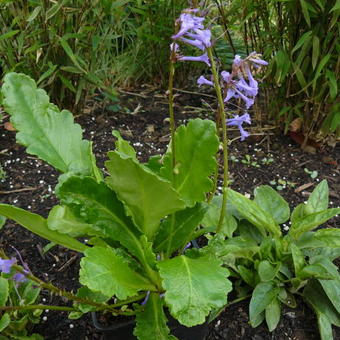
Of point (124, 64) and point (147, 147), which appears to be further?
point (124, 64)

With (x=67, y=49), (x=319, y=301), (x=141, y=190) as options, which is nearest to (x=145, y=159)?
(x=67, y=49)

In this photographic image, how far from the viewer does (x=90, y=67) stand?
2.46 m

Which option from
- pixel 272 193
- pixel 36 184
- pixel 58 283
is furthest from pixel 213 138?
pixel 36 184

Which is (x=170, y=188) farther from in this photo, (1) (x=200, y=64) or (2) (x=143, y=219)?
(1) (x=200, y=64)

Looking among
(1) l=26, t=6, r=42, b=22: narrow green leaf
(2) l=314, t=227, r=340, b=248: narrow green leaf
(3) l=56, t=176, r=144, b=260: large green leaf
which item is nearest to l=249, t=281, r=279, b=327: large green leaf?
(2) l=314, t=227, r=340, b=248: narrow green leaf

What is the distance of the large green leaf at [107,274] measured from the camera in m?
1.04

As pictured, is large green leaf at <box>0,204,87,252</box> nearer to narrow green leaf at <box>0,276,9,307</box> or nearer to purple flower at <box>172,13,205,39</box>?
narrow green leaf at <box>0,276,9,307</box>

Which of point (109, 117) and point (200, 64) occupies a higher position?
point (200, 64)

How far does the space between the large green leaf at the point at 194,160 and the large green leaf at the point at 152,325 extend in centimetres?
32

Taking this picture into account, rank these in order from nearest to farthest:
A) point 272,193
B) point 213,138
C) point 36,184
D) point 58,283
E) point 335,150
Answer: point 213,138 < point 58,283 < point 272,193 < point 36,184 < point 335,150

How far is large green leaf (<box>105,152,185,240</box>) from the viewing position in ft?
3.52

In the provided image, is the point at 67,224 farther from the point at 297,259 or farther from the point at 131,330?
the point at 297,259

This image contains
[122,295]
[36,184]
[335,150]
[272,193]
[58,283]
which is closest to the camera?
[122,295]

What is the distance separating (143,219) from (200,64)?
5.96 ft
